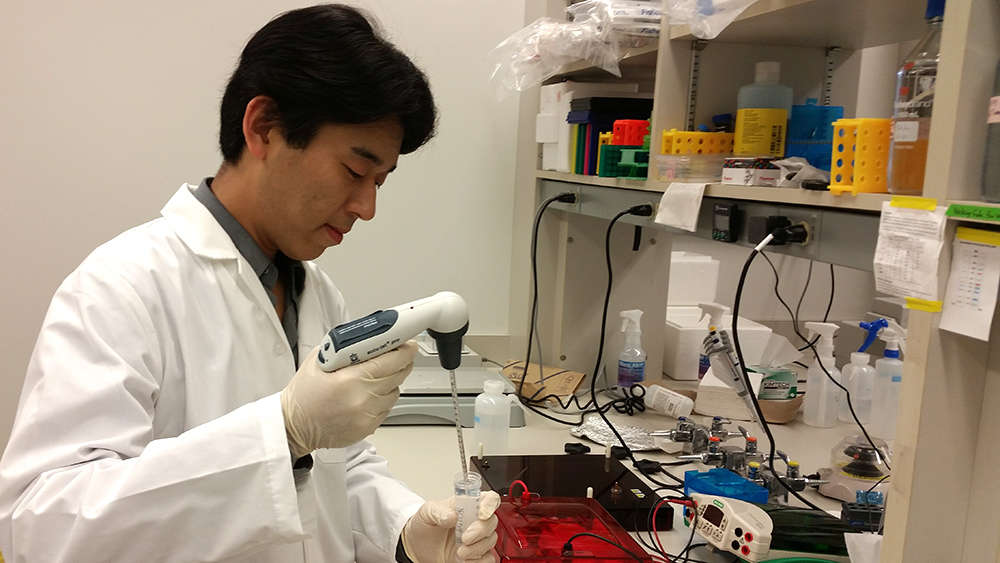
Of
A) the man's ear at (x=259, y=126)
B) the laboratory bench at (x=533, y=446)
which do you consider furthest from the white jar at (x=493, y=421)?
the man's ear at (x=259, y=126)

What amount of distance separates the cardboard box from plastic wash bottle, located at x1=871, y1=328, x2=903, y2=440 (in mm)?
758

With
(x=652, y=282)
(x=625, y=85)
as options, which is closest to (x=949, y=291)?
(x=625, y=85)

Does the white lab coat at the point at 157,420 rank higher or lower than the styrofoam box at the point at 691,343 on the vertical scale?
higher

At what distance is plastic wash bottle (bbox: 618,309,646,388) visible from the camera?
217 centimetres

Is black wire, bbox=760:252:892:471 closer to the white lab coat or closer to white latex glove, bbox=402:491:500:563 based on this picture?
A: white latex glove, bbox=402:491:500:563

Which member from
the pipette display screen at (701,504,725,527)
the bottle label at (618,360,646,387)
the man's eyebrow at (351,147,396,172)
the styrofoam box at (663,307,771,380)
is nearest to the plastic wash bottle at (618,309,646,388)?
the bottle label at (618,360,646,387)

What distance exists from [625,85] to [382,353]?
50.2 inches

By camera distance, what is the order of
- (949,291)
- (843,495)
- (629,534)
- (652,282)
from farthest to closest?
(652,282) < (843,495) < (629,534) < (949,291)

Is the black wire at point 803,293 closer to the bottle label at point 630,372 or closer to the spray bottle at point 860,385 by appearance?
the spray bottle at point 860,385

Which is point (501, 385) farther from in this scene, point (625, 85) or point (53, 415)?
point (53, 415)

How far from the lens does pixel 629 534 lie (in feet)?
4.30

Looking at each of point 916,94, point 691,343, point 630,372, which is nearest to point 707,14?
point 916,94

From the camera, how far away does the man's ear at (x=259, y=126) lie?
3.51ft

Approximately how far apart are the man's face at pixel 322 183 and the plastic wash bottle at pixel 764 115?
0.65 metres
